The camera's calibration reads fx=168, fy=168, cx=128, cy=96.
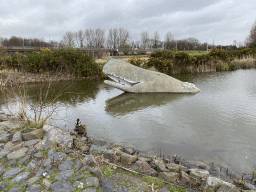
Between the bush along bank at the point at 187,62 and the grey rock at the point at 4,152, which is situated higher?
the bush along bank at the point at 187,62

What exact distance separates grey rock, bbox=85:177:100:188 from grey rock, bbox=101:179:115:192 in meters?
0.08

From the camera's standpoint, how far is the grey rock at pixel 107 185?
2.36 m

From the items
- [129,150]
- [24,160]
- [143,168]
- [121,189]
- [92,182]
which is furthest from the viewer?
[129,150]

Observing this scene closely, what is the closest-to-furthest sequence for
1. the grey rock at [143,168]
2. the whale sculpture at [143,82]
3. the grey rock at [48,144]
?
the grey rock at [143,168]
the grey rock at [48,144]
the whale sculpture at [143,82]

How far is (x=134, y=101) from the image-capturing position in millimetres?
7637

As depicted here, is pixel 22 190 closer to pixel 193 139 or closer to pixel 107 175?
pixel 107 175

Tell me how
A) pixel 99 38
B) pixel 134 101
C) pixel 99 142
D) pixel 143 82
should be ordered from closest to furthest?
pixel 99 142
pixel 134 101
pixel 143 82
pixel 99 38

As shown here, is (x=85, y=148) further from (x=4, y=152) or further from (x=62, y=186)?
(x=4, y=152)

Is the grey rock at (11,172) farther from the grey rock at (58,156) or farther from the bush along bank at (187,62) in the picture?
the bush along bank at (187,62)

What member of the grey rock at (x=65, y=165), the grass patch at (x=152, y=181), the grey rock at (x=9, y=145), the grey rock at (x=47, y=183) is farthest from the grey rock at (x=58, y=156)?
the grass patch at (x=152, y=181)

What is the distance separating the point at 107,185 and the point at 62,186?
0.64 meters

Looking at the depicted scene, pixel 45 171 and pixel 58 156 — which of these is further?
pixel 58 156

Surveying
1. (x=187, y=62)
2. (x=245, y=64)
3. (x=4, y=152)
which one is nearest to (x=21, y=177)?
(x=4, y=152)

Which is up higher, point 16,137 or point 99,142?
point 16,137
